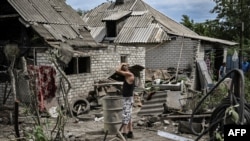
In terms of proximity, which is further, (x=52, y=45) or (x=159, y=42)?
(x=159, y=42)

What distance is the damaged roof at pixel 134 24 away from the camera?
69.3 feet

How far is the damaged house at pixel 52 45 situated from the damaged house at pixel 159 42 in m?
3.03

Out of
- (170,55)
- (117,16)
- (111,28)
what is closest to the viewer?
(170,55)

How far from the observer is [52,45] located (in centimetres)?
1298

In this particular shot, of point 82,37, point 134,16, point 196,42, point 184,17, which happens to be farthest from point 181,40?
point 184,17

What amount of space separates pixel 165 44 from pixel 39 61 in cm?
974

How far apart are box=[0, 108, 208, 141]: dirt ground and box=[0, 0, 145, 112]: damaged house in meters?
1.82

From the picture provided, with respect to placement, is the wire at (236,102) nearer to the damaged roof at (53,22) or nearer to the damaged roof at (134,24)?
the damaged roof at (53,22)

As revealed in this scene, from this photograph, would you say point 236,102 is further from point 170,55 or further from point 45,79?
point 170,55

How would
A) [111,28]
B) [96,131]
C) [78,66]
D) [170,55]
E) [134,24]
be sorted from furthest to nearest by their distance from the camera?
1. [111,28]
2. [134,24]
3. [170,55]
4. [78,66]
5. [96,131]

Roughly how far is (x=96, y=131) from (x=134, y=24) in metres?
13.4

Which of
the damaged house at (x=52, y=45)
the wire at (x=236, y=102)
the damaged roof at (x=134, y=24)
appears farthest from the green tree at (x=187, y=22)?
the wire at (x=236, y=102)

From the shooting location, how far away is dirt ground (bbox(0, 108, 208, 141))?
30.3 ft

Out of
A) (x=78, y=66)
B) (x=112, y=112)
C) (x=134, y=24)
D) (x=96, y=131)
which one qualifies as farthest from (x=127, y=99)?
(x=134, y=24)
